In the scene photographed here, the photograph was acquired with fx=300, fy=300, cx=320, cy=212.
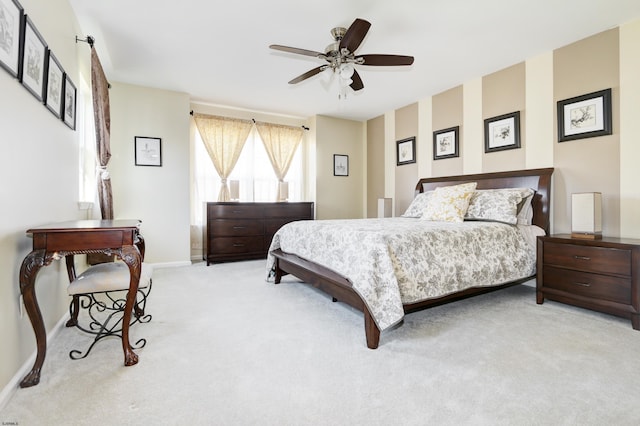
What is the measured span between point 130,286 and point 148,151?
3130 mm

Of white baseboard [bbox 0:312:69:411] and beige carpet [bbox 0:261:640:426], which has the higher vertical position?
white baseboard [bbox 0:312:69:411]

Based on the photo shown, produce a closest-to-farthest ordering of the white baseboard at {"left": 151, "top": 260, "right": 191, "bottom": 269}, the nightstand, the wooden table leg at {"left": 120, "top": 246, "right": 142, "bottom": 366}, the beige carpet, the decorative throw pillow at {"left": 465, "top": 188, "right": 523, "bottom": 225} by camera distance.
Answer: the beige carpet, the wooden table leg at {"left": 120, "top": 246, "right": 142, "bottom": 366}, the nightstand, the decorative throw pillow at {"left": 465, "top": 188, "right": 523, "bottom": 225}, the white baseboard at {"left": 151, "top": 260, "right": 191, "bottom": 269}

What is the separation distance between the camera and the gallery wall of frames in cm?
144

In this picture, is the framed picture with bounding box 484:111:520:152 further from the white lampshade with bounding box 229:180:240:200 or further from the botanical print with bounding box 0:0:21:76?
the botanical print with bounding box 0:0:21:76

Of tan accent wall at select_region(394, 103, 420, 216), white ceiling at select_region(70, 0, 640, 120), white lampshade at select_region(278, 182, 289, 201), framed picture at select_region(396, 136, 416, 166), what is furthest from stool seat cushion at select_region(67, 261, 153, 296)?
framed picture at select_region(396, 136, 416, 166)

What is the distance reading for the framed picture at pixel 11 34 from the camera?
1.40 m

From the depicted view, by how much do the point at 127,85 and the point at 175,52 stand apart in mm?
1383

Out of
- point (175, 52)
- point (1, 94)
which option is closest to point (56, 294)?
point (1, 94)

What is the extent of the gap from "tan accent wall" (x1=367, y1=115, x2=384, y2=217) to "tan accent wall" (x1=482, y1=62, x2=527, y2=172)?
77.5 inches

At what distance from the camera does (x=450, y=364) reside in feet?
5.63

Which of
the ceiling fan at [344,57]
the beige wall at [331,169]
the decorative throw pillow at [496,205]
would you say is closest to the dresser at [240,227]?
the beige wall at [331,169]

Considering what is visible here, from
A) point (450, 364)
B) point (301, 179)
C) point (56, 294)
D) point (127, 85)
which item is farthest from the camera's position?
point (301, 179)

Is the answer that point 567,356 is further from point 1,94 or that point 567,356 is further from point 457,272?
point 1,94

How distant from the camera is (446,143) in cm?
434
